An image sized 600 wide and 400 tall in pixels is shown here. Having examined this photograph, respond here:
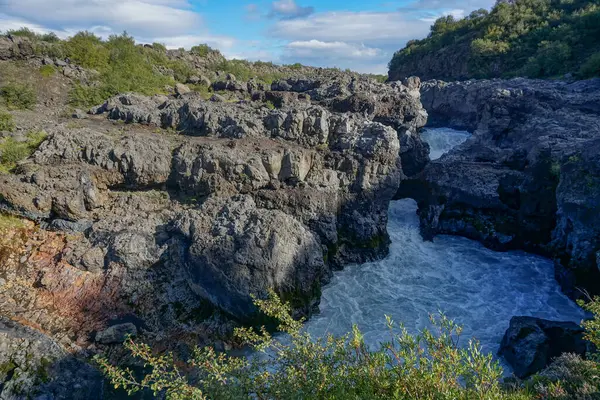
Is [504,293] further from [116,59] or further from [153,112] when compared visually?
[116,59]

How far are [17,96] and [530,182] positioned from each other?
25.7 metres

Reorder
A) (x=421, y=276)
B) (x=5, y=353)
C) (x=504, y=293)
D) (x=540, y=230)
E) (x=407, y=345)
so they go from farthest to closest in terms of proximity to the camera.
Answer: (x=540, y=230) < (x=421, y=276) < (x=504, y=293) < (x=5, y=353) < (x=407, y=345)

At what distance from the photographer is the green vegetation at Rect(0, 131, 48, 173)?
45.7 feet

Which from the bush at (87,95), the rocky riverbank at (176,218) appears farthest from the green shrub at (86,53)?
the rocky riverbank at (176,218)

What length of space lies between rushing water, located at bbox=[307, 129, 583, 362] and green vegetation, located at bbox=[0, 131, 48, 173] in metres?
12.5

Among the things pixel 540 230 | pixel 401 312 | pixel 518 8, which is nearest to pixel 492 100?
pixel 540 230

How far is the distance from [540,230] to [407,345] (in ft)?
50.8

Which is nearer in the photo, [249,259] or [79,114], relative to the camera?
[249,259]

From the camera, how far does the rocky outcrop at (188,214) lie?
38.9 feet

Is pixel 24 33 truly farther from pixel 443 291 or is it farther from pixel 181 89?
pixel 443 291

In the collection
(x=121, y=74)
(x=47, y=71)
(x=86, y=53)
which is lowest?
(x=47, y=71)

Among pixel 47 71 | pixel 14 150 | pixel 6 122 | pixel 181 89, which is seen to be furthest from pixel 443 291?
pixel 47 71

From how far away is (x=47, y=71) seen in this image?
22.3 metres

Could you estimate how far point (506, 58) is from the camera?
148 ft
